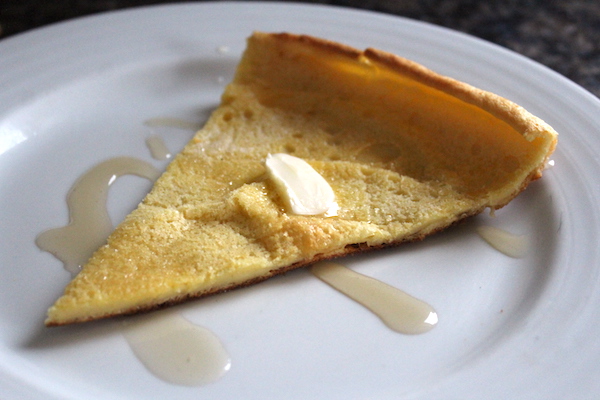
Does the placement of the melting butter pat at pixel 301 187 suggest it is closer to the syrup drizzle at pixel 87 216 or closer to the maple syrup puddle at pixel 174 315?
the maple syrup puddle at pixel 174 315

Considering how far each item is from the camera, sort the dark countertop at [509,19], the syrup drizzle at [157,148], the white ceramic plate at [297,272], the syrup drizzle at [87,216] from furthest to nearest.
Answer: the dark countertop at [509,19], the syrup drizzle at [157,148], the syrup drizzle at [87,216], the white ceramic plate at [297,272]

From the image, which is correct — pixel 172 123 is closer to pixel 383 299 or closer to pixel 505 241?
pixel 383 299

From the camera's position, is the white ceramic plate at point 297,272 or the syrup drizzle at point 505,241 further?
the syrup drizzle at point 505,241

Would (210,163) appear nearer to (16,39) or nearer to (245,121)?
(245,121)

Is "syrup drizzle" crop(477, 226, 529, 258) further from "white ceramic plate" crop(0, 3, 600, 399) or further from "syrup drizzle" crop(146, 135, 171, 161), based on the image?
"syrup drizzle" crop(146, 135, 171, 161)

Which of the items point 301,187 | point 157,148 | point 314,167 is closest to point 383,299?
point 301,187

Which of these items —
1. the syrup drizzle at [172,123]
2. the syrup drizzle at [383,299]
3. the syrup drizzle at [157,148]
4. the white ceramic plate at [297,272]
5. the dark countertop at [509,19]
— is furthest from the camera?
the dark countertop at [509,19]

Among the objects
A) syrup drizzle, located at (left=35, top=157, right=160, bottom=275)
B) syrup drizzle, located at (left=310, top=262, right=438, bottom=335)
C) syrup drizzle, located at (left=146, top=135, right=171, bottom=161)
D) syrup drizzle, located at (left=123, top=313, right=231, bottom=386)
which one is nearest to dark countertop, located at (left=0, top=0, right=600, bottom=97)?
syrup drizzle, located at (left=146, top=135, right=171, bottom=161)

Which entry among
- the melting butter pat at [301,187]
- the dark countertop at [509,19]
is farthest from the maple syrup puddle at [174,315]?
the dark countertop at [509,19]
